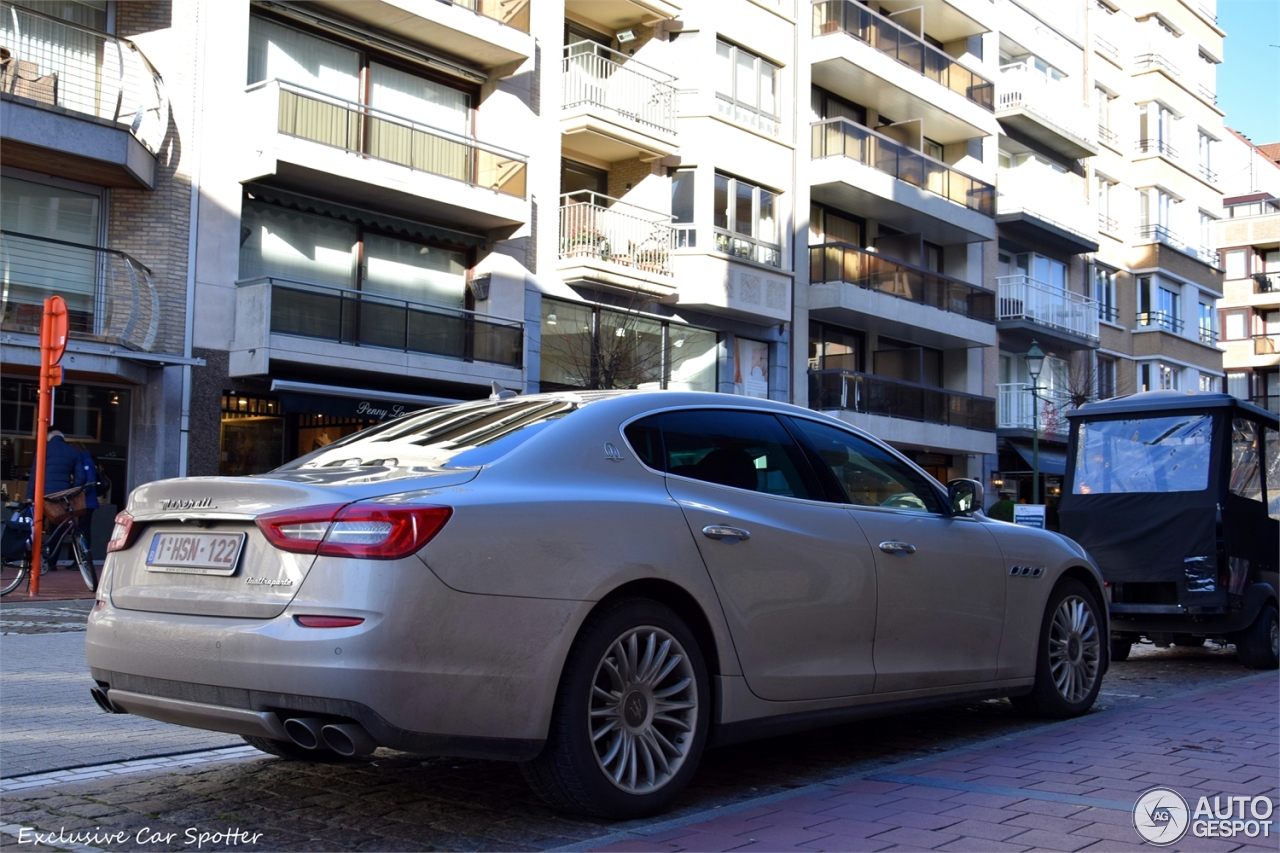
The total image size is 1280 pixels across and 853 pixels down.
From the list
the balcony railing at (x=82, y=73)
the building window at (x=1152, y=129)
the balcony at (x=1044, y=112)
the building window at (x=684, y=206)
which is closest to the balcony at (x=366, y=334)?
the balcony railing at (x=82, y=73)

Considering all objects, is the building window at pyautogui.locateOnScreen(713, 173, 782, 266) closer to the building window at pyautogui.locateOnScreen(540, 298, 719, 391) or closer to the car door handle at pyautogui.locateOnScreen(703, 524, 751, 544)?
the building window at pyautogui.locateOnScreen(540, 298, 719, 391)

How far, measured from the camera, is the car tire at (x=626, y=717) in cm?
438

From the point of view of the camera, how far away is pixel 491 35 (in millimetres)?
23250

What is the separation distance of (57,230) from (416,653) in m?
17.2

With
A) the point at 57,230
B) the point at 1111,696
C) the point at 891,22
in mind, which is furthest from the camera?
the point at 891,22

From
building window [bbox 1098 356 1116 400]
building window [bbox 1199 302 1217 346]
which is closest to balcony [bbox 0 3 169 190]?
building window [bbox 1098 356 1116 400]

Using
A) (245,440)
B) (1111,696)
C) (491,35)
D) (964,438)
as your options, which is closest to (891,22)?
(964,438)

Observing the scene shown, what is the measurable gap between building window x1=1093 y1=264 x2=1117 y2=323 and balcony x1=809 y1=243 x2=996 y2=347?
783cm

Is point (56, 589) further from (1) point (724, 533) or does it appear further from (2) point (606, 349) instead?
(1) point (724, 533)

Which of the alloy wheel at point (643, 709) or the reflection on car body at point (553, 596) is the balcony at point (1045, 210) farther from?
the alloy wheel at point (643, 709)

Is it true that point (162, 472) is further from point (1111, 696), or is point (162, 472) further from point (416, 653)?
point (416, 653)

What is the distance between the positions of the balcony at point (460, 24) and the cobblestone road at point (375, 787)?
54.4 ft

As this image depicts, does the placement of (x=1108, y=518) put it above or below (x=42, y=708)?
above

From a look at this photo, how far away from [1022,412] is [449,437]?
3448cm
